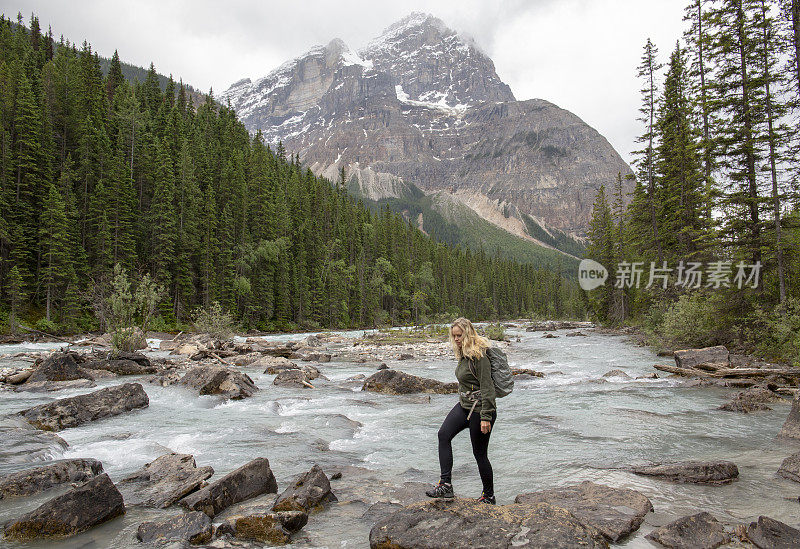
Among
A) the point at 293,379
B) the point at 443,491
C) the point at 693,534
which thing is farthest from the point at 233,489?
the point at 293,379

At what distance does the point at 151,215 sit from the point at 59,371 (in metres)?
34.0

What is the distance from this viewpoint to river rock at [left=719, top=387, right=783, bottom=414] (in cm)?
1168

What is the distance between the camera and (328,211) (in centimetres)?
7431

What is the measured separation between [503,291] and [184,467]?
126424 mm

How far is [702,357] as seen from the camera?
18422mm

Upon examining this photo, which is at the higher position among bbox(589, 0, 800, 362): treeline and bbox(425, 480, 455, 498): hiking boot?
bbox(589, 0, 800, 362): treeline

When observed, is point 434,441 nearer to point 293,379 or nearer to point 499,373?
point 499,373

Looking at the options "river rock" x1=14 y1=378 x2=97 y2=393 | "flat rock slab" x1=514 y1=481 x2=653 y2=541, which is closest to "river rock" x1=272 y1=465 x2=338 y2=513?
"flat rock slab" x1=514 y1=481 x2=653 y2=541

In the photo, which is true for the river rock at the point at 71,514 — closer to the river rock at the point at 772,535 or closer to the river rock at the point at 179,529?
the river rock at the point at 179,529

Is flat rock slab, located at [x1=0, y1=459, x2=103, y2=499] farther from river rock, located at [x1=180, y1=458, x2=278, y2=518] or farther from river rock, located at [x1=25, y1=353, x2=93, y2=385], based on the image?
river rock, located at [x1=25, y1=353, x2=93, y2=385]

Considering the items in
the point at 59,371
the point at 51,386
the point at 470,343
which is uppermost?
the point at 470,343

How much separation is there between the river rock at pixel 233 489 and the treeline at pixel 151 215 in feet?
74.7

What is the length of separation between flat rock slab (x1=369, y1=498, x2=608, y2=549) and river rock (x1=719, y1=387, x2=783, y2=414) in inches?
389

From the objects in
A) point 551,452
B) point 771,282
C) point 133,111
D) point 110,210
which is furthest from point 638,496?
point 133,111
